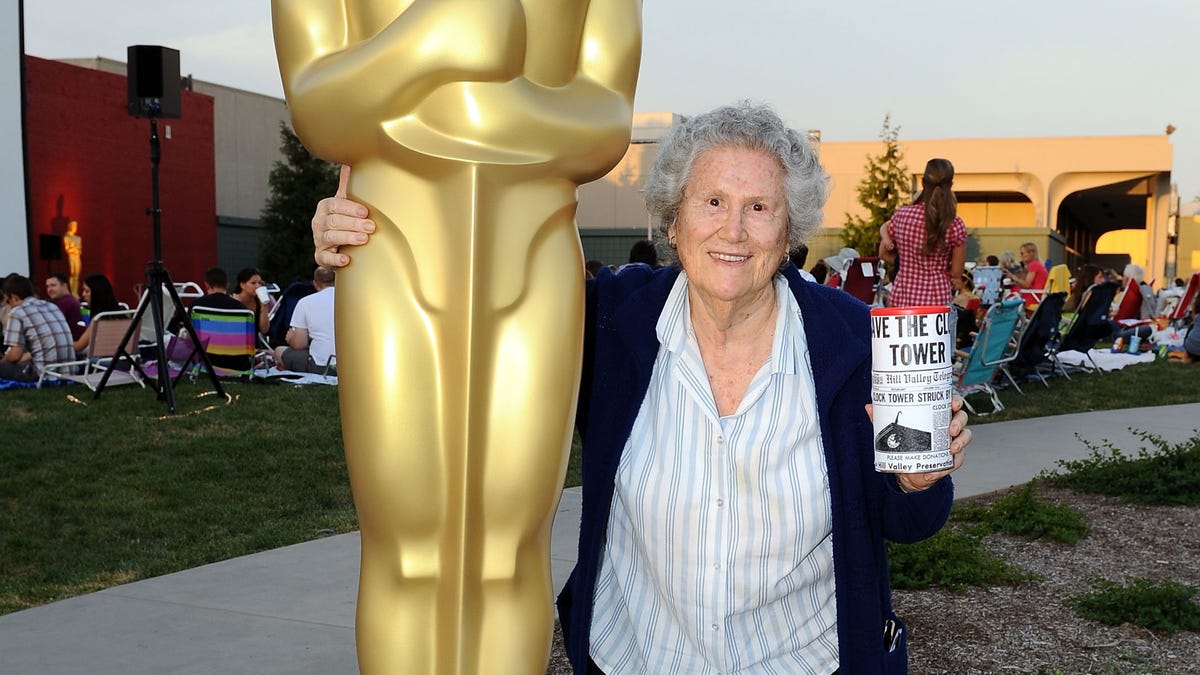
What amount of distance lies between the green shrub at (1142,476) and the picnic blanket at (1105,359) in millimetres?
6139

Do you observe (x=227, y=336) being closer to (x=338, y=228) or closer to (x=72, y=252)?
(x=338, y=228)

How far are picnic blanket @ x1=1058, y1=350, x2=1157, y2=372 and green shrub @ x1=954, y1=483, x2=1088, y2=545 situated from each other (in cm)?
742

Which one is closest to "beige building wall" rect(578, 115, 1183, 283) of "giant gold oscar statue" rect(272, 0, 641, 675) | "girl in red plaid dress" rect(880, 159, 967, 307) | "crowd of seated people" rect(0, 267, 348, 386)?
"crowd of seated people" rect(0, 267, 348, 386)

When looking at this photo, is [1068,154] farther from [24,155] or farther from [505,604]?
[505,604]

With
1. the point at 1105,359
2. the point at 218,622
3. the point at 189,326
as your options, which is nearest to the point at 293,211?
the point at 189,326

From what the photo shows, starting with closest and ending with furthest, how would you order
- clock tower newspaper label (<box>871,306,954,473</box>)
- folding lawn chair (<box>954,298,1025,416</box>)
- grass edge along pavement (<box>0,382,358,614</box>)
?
clock tower newspaper label (<box>871,306,954,473</box>) < grass edge along pavement (<box>0,382,358,614</box>) < folding lawn chair (<box>954,298,1025,416</box>)

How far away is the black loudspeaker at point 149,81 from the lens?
8641 mm

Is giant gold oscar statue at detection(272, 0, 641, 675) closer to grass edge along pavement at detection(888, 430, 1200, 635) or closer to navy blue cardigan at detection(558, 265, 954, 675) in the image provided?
navy blue cardigan at detection(558, 265, 954, 675)

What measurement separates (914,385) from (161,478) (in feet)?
18.0

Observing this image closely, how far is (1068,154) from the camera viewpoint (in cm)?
3041

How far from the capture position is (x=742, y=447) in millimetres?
2162

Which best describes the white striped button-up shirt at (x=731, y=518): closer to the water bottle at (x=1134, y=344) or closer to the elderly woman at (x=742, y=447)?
the elderly woman at (x=742, y=447)

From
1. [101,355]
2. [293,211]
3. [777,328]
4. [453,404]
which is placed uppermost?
[293,211]

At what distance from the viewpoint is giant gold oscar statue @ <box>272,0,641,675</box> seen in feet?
5.95
